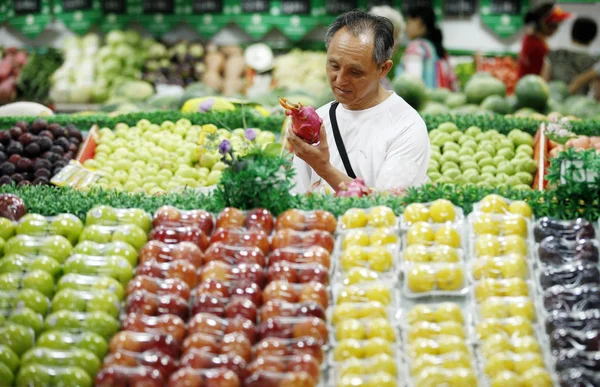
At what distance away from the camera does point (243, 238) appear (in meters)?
3.44

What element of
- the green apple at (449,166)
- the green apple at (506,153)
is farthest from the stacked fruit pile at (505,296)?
the green apple at (506,153)

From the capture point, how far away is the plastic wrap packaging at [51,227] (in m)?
3.53

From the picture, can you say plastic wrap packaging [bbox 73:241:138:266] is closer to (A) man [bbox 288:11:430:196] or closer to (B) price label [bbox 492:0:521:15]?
(A) man [bbox 288:11:430:196]

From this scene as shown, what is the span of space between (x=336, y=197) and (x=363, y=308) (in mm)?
792

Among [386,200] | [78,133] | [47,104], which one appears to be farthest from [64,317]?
[47,104]

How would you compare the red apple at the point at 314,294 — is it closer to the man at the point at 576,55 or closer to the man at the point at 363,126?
the man at the point at 363,126

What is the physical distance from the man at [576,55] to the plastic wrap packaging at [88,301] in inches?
300

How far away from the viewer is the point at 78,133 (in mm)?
6199

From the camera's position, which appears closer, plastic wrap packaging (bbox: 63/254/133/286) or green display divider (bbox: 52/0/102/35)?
plastic wrap packaging (bbox: 63/254/133/286)

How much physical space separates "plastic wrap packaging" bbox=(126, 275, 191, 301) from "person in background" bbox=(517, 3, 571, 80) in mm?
6303

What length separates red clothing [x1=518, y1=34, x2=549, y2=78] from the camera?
28.5ft

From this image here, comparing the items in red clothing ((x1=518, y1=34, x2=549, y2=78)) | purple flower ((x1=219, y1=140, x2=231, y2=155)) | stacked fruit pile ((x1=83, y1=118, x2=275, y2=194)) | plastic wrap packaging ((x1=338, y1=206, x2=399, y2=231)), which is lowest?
stacked fruit pile ((x1=83, y1=118, x2=275, y2=194))

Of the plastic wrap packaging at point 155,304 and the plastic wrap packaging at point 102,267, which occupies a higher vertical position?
the plastic wrap packaging at point 102,267

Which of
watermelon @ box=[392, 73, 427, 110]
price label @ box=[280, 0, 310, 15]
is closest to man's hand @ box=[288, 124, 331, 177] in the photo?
watermelon @ box=[392, 73, 427, 110]
